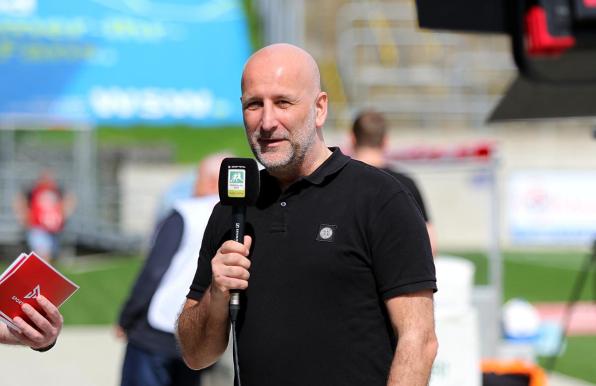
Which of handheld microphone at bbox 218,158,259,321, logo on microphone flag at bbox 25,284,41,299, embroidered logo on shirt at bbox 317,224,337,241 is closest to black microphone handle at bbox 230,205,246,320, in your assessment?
handheld microphone at bbox 218,158,259,321

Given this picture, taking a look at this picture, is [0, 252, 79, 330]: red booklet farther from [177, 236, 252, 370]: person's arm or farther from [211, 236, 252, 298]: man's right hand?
[211, 236, 252, 298]: man's right hand

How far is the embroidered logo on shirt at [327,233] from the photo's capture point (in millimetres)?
3084

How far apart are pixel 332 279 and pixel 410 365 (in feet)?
0.99

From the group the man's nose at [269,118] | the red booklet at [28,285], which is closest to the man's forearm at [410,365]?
the man's nose at [269,118]

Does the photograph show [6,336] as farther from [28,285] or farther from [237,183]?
[237,183]

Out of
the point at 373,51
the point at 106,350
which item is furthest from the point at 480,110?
the point at 106,350

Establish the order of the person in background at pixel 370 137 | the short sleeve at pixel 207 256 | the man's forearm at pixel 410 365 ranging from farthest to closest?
1. the person in background at pixel 370 137
2. the short sleeve at pixel 207 256
3. the man's forearm at pixel 410 365

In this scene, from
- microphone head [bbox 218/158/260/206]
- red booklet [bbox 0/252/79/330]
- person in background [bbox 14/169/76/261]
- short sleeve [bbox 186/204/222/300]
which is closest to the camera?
microphone head [bbox 218/158/260/206]

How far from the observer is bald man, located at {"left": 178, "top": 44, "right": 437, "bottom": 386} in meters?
3.06

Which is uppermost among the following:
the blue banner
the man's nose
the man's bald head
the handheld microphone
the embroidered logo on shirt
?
the blue banner

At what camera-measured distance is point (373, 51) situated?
3027cm

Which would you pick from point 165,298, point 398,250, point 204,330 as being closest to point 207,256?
point 204,330

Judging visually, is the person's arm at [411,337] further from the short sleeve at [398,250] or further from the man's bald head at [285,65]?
the man's bald head at [285,65]

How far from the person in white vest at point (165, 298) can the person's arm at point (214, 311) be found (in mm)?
2260
